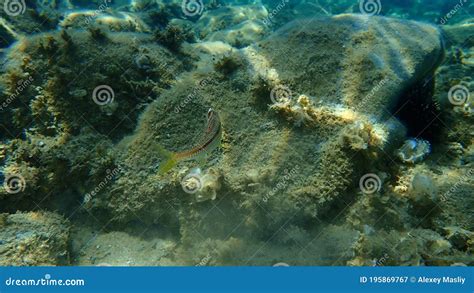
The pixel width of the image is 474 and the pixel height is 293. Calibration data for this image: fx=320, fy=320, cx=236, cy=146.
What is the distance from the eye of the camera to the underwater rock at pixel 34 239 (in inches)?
155

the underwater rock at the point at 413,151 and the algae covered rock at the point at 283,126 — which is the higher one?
the algae covered rock at the point at 283,126

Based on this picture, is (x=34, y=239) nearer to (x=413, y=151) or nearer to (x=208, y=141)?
(x=208, y=141)

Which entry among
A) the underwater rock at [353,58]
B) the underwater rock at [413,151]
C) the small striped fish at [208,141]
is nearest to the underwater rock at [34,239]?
the small striped fish at [208,141]


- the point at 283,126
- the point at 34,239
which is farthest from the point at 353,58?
the point at 34,239

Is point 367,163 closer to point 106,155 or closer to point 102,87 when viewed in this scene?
point 106,155

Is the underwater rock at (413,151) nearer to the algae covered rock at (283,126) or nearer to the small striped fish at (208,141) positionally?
the algae covered rock at (283,126)

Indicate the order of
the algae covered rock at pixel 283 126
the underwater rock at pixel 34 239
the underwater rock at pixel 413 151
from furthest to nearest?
the underwater rock at pixel 413 151 → the algae covered rock at pixel 283 126 → the underwater rock at pixel 34 239

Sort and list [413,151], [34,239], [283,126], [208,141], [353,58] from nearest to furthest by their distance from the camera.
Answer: [208,141], [34,239], [283,126], [413,151], [353,58]

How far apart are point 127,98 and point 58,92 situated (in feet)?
3.63

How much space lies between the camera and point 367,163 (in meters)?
4.18

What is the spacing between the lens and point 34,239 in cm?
416

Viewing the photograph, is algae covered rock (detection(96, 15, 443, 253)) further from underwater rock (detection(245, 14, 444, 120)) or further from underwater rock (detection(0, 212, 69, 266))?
underwater rock (detection(0, 212, 69, 266))

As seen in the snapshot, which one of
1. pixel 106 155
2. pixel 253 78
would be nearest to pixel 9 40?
pixel 106 155

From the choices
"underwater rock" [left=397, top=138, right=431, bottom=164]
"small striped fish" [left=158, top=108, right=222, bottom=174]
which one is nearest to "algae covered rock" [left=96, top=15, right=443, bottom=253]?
"underwater rock" [left=397, top=138, right=431, bottom=164]
